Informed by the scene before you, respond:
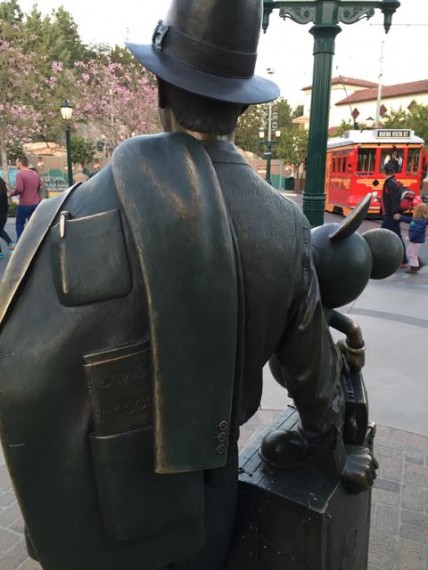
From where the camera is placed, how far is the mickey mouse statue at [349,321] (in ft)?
4.89

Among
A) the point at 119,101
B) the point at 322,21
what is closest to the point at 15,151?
the point at 119,101

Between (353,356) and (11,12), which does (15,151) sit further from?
(353,356)

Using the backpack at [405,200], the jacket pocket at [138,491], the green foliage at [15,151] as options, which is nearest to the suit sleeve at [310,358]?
the jacket pocket at [138,491]

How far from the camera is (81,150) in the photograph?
34938 millimetres

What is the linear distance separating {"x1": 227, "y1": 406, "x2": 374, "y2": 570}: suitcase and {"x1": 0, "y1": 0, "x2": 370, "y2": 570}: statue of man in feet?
1.57

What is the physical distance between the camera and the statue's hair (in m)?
1.15

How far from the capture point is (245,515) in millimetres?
1671

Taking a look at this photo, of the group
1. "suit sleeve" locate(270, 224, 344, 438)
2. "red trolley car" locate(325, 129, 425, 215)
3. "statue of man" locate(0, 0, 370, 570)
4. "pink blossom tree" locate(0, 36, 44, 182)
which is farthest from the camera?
"pink blossom tree" locate(0, 36, 44, 182)

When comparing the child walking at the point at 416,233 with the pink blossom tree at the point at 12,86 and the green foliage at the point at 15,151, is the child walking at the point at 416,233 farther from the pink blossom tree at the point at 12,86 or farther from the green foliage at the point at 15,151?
the green foliage at the point at 15,151

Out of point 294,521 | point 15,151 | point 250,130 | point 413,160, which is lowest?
point 294,521

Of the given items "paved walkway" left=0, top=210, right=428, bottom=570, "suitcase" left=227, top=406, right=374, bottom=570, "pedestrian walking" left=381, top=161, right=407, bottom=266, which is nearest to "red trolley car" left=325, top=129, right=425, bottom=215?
"pedestrian walking" left=381, top=161, right=407, bottom=266

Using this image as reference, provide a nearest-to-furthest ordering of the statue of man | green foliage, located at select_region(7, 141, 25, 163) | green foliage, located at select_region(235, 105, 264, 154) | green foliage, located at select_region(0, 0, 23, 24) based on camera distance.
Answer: the statue of man, green foliage, located at select_region(7, 141, 25, 163), green foliage, located at select_region(0, 0, 23, 24), green foliage, located at select_region(235, 105, 264, 154)

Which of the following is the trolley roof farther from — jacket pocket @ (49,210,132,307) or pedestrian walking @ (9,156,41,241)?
jacket pocket @ (49,210,132,307)

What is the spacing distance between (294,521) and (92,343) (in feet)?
3.13
